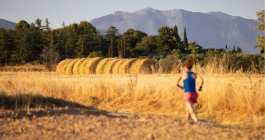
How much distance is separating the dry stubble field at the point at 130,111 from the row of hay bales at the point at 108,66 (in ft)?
25.3

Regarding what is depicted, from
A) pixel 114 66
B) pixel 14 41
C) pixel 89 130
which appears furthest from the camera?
pixel 14 41

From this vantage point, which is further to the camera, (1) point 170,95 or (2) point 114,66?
(2) point 114,66

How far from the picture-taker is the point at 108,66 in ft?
73.0

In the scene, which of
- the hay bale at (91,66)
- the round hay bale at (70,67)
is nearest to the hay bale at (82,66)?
the hay bale at (91,66)

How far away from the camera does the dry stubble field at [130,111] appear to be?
15.2 ft

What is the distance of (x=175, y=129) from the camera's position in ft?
15.5

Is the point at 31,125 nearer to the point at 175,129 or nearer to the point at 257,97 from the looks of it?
the point at 175,129

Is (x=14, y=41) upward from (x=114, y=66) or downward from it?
upward

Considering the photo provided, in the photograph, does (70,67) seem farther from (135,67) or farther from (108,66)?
(135,67)

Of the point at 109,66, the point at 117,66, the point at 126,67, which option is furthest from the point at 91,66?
the point at 126,67

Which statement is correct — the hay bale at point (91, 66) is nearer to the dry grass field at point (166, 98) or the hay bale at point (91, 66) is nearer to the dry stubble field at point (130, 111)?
the dry stubble field at point (130, 111)

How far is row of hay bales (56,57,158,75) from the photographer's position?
2048 centimetres

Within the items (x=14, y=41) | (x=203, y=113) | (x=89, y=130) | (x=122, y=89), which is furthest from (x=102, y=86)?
(x=14, y=41)

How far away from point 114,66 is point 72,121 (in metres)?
16.7
